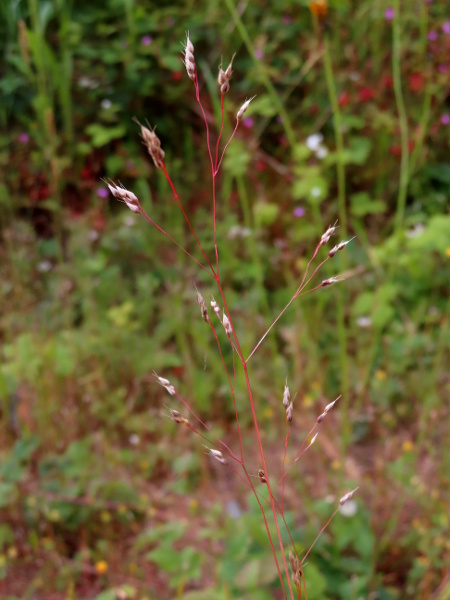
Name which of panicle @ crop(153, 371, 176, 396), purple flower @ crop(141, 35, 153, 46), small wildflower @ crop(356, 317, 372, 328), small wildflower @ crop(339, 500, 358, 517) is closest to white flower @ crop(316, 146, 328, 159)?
small wildflower @ crop(356, 317, 372, 328)

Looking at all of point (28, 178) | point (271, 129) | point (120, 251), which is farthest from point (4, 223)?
point (271, 129)

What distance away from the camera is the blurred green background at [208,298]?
1562 millimetres

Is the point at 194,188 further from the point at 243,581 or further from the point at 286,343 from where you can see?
the point at 243,581

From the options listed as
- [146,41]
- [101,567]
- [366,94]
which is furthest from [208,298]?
[146,41]

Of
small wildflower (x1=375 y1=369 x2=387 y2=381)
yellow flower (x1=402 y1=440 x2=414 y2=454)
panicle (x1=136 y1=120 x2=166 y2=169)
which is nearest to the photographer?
panicle (x1=136 y1=120 x2=166 y2=169)

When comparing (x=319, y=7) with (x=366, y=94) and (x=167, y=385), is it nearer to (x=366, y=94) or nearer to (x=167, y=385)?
(x=167, y=385)

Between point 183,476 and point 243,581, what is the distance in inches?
26.5

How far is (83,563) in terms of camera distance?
5.48ft

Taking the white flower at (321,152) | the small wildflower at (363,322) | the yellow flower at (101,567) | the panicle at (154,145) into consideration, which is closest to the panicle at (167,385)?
the panicle at (154,145)

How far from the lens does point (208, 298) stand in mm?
2428

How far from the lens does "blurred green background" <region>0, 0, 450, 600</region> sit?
1562mm

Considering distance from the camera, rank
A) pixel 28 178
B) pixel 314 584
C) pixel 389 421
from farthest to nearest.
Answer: pixel 28 178, pixel 389 421, pixel 314 584

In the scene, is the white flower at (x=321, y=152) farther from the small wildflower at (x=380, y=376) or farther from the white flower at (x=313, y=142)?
the small wildflower at (x=380, y=376)

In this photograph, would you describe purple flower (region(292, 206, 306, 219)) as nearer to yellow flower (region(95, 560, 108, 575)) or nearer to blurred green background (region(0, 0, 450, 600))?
blurred green background (region(0, 0, 450, 600))
